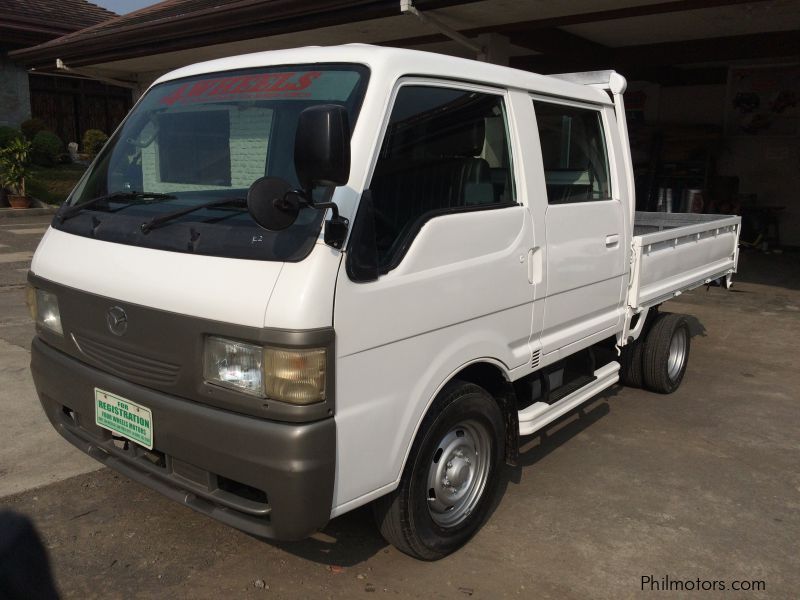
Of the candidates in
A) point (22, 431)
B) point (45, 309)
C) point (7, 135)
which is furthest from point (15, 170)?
point (45, 309)

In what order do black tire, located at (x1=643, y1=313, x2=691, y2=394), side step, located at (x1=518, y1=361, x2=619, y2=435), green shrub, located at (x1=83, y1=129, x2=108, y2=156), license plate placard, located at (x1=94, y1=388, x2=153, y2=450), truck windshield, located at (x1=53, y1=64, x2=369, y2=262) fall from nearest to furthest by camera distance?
truck windshield, located at (x1=53, y1=64, x2=369, y2=262), license plate placard, located at (x1=94, y1=388, x2=153, y2=450), side step, located at (x1=518, y1=361, x2=619, y2=435), black tire, located at (x1=643, y1=313, x2=691, y2=394), green shrub, located at (x1=83, y1=129, x2=108, y2=156)

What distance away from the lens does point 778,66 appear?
12492 millimetres

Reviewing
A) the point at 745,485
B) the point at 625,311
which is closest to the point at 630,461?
the point at 745,485

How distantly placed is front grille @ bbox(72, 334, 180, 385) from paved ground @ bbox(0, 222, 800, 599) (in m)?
0.92

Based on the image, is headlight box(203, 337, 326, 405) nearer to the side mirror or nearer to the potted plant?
the side mirror

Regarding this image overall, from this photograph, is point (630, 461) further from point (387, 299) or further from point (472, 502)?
point (387, 299)

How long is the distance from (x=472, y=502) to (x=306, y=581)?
827 mm

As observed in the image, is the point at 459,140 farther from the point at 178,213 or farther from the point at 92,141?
the point at 92,141

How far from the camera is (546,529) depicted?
335cm

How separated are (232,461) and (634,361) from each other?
3.77m

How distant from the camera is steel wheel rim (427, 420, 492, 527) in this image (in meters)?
2.99

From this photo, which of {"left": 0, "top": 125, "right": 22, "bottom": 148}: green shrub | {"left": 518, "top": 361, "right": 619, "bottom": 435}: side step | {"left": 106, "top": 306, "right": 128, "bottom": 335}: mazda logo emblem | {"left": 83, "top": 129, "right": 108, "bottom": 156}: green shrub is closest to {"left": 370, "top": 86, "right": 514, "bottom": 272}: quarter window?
{"left": 106, "top": 306, "right": 128, "bottom": 335}: mazda logo emblem

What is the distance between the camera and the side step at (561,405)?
11.4 ft

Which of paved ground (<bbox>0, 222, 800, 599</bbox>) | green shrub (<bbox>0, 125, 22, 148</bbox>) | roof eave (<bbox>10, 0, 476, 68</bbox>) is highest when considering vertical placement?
roof eave (<bbox>10, 0, 476, 68</bbox>)
